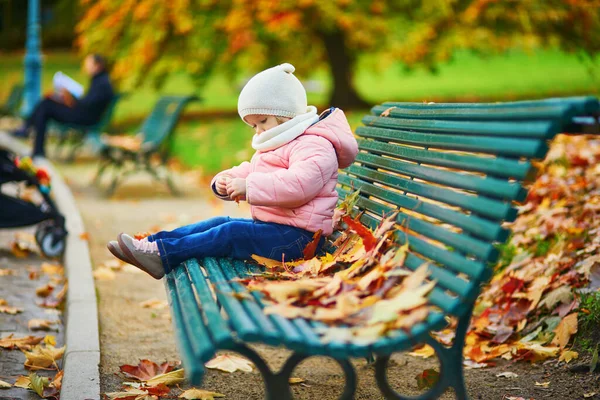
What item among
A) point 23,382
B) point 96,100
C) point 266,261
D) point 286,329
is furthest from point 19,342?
point 96,100

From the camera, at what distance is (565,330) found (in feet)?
12.4

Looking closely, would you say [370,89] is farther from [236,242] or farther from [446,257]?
[446,257]

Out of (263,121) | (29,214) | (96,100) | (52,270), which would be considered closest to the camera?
(263,121)

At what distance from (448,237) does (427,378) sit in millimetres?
981

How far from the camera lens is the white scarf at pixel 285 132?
11.2ft

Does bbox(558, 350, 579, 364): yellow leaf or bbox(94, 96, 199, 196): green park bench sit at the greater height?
bbox(94, 96, 199, 196): green park bench

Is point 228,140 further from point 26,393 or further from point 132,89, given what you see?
point 26,393

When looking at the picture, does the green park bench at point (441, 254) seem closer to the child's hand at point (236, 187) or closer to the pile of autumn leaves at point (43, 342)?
the child's hand at point (236, 187)

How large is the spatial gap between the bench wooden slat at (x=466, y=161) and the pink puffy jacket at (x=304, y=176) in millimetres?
219

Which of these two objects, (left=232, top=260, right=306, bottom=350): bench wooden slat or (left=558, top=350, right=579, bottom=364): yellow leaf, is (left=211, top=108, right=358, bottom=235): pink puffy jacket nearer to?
(left=232, top=260, right=306, bottom=350): bench wooden slat

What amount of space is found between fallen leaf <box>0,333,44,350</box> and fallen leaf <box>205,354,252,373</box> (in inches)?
39.4

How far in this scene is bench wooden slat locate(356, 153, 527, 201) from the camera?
2.44m

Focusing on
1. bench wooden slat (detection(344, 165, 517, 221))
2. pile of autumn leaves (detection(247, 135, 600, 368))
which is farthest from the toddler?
bench wooden slat (detection(344, 165, 517, 221))

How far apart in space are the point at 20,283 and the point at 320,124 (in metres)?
2.96
